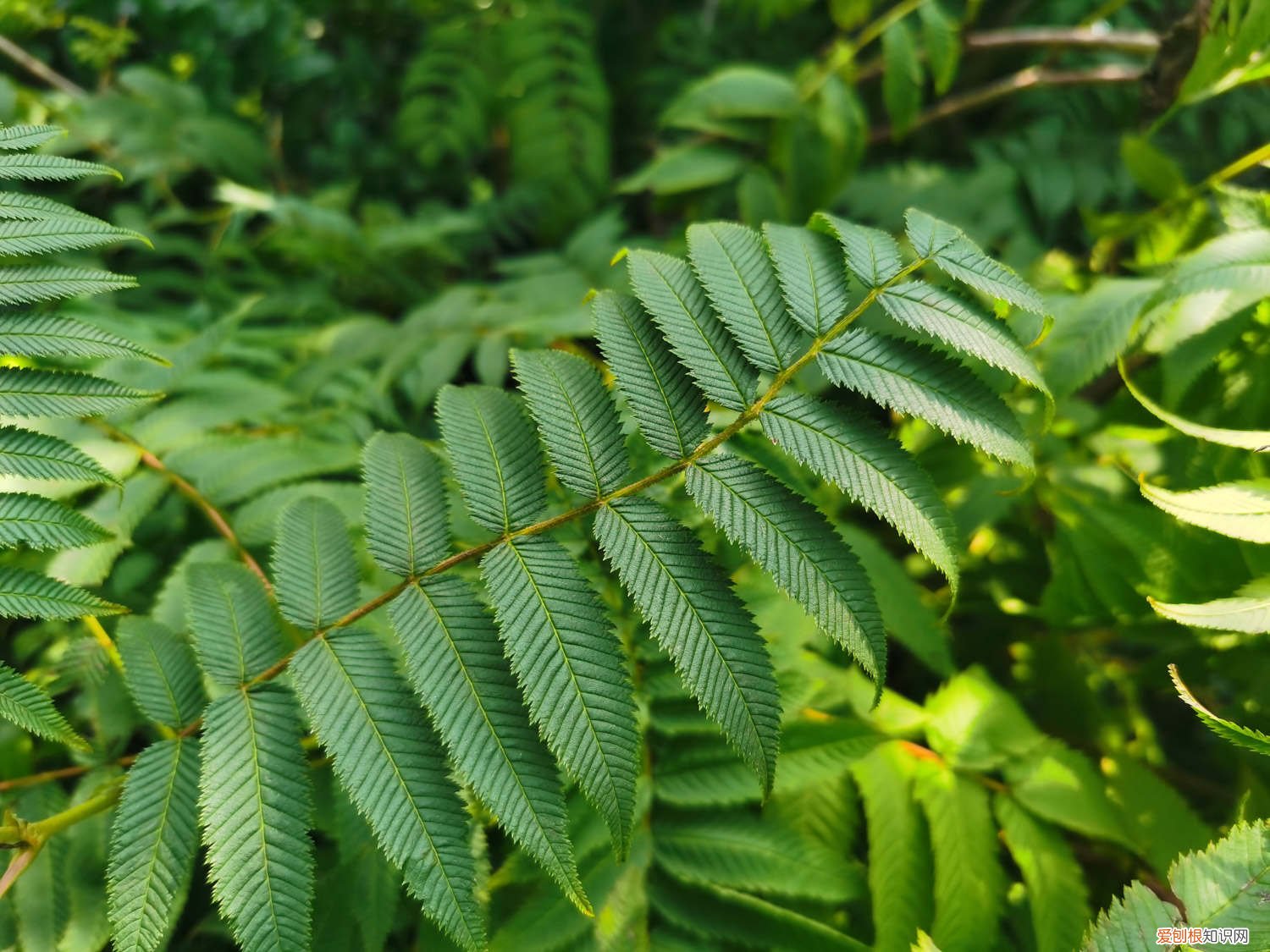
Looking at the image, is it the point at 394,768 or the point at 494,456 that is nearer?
the point at 394,768

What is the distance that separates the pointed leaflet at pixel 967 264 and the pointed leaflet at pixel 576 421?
41cm

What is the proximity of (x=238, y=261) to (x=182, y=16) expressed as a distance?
68 cm

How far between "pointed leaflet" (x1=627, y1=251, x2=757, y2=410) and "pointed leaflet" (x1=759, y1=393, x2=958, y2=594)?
0.05 m

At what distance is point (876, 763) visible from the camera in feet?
3.81

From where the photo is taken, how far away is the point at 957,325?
899 mm

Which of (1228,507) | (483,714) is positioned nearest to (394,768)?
(483,714)

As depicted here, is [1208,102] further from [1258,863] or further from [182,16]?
[182,16]

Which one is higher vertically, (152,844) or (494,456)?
(494,456)

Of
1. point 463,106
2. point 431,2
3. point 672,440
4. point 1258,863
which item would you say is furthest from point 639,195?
point 1258,863

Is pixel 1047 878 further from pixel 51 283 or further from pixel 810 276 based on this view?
pixel 51 283

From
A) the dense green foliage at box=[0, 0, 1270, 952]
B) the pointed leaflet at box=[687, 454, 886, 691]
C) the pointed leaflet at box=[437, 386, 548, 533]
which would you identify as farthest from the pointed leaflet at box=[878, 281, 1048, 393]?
the pointed leaflet at box=[437, 386, 548, 533]

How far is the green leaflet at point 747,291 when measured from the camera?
2.99 ft

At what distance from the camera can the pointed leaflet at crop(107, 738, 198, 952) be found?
812mm

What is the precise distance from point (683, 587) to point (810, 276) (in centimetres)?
40
